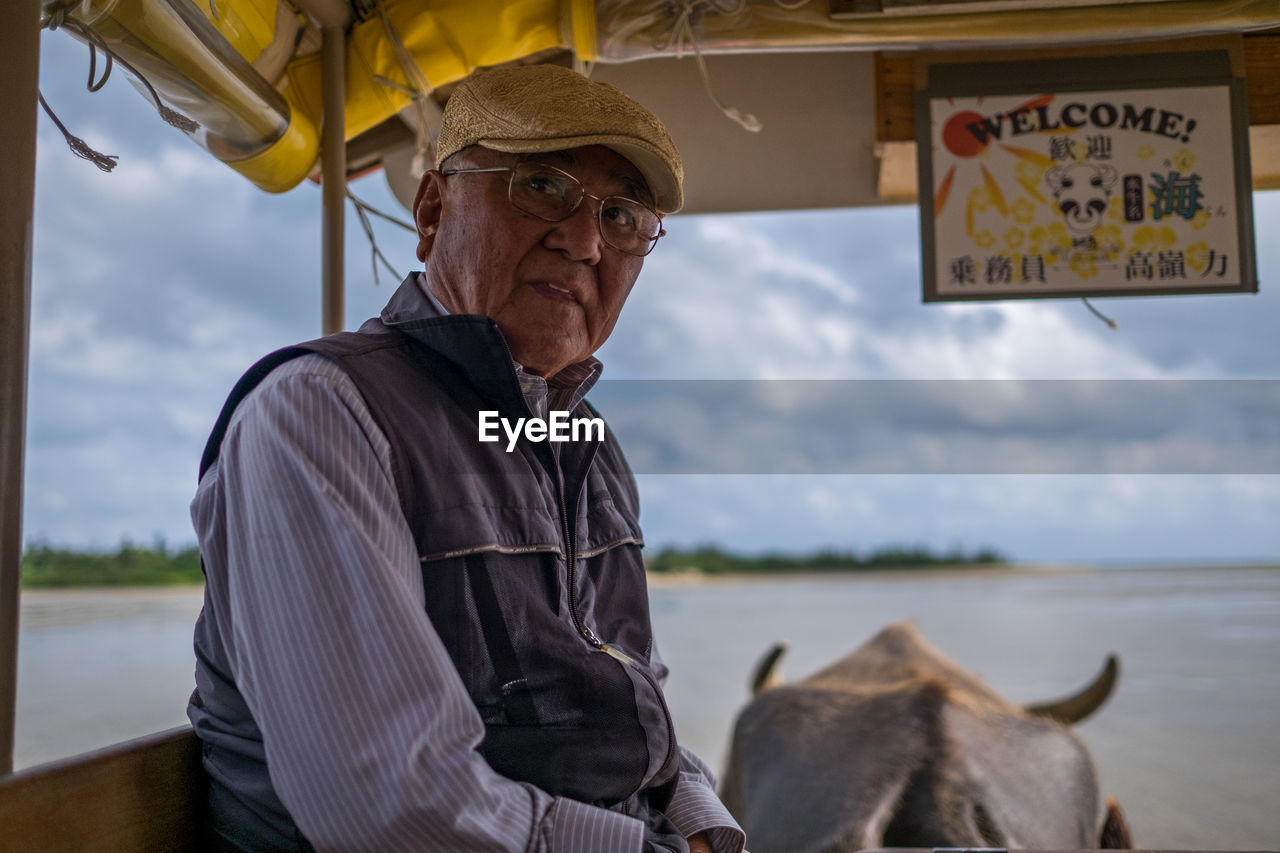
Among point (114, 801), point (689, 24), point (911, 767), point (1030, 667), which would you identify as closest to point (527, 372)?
point (114, 801)

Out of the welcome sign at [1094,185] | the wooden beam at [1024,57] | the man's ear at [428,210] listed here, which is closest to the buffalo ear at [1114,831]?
the welcome sign at [1094,185]

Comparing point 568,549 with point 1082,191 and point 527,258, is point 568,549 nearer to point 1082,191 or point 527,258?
point 527,258

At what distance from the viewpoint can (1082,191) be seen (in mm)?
1878

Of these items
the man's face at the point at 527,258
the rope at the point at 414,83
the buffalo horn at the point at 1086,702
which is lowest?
the buffalo horn at the point at 1086,702

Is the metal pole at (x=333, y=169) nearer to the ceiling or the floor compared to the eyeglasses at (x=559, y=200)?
nearer to the ceiling

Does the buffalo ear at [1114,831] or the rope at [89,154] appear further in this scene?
the buffalo ear at [1114,831]

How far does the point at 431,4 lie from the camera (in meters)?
1.75

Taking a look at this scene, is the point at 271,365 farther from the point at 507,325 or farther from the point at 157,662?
the point at 157,662

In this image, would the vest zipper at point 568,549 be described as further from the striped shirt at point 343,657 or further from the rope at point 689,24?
the rope at point 689,24

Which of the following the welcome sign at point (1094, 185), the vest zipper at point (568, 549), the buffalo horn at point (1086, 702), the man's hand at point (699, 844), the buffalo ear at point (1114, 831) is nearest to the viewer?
the vest zipper at point (568, 549)

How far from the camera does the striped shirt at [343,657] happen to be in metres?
0.75

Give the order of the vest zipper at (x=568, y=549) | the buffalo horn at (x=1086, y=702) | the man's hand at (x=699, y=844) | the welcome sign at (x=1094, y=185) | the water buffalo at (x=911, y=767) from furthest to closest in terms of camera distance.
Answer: the buffalo horn at (x=1086, y=702) → the water buffalo at (x=911, y=767) → the welcome sign at (x=1094, y=185) → the man's hand at (x=699, y=844) → the vest zipper at (x=568, y=549)

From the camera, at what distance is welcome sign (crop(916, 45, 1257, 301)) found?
6.02 ft

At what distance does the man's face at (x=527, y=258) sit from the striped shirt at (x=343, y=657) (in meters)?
0.30
